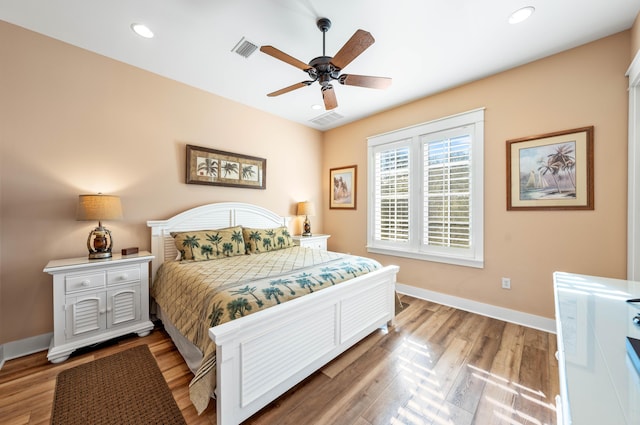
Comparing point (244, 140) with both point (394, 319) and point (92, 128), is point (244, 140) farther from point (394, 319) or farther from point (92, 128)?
point (394, 319)

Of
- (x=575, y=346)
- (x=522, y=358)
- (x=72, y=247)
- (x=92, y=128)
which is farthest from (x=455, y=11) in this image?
(x=72, y=247)

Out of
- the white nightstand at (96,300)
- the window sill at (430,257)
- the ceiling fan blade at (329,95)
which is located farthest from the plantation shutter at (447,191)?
the white nightstand at (96,300)

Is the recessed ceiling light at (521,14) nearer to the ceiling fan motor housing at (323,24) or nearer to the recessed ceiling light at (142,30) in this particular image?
the ceiling fan motor housing at (323,24)

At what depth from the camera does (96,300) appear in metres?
2.24

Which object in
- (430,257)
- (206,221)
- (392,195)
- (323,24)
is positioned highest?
(323,24)

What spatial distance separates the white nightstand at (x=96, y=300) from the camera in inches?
81.7

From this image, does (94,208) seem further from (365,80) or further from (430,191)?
(430,191)

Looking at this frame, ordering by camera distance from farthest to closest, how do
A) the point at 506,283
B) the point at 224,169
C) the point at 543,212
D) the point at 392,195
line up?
the point at 392,195, the point at 224,169, the point at 506,283, the point at 543,212

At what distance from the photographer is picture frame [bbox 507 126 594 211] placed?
7.75 ft

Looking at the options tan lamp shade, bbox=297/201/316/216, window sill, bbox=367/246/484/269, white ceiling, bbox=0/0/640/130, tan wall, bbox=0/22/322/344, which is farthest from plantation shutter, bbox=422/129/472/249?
tan wall, bbox=0/22/322/344

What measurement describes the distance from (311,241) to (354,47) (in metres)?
3.01

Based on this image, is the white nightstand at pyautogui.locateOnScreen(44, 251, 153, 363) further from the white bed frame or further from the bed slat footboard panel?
the bed slat footboard panel

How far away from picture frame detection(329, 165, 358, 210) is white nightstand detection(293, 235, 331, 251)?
74cm

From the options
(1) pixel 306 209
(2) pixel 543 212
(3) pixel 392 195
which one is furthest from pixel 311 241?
(2) pixel 543 212
